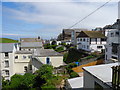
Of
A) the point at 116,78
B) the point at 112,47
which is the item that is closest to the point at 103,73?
the point at 116,78

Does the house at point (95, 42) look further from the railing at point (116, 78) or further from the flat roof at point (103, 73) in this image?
the railing at point (116, 78)

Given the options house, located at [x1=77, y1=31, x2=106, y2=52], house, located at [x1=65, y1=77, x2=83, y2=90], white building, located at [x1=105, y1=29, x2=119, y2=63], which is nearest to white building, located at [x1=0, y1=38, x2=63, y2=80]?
white building, located at [x1=105, y1=29, x2=119, y2=63]

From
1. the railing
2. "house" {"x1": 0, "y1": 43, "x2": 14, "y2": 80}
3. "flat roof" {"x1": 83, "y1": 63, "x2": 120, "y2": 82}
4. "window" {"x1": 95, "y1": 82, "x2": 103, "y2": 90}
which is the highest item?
the railing

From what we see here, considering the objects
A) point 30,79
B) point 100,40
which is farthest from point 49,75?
point 100,40

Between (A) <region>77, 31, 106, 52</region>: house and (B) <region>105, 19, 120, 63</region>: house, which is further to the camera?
(A) <region>77, 31, 106, 52</region>: house

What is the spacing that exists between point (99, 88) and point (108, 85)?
581 mm

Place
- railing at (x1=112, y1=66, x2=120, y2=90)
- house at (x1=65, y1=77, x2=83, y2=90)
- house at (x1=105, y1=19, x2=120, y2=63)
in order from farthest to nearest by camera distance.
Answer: house at (x1=105, y1=19, x2=120, y2=63) → house at (x1=65, y1=77, x2=83, y2=90) → railing at (x1=112, y1=66, x2=120, y2=90)

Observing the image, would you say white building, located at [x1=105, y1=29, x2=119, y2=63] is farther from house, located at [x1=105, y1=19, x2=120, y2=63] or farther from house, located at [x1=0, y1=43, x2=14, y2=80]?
house, located at [x1=0, y1=43, x2=14, y2=80]

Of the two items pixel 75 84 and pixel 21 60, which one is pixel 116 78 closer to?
pixel 75 84

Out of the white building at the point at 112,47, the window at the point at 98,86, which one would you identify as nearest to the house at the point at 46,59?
the white building at the point at 112,47

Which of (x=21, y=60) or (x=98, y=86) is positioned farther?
(x=21, y=60)

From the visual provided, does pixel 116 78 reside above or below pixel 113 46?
below

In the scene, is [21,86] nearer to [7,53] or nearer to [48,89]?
[48,89]

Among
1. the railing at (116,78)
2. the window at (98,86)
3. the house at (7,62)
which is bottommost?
the house at (7,62)
